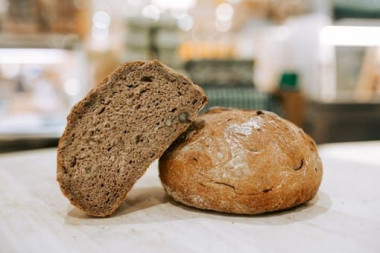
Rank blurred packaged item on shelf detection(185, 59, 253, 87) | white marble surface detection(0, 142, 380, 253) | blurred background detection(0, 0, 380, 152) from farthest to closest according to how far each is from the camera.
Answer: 1. blurred packaged item on shelf detection(185, 59, 253, 87)
2. blurred background detection(0, 0, 380, 152)
3. white marble surface detection(0, 142, 380, 253)

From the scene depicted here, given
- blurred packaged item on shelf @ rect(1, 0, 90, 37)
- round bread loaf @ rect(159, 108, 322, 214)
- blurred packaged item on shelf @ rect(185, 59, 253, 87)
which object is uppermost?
blurred packaged item on shelf @ rect(1, 0, 90, 37)

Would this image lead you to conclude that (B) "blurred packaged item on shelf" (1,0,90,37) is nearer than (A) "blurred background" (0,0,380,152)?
No

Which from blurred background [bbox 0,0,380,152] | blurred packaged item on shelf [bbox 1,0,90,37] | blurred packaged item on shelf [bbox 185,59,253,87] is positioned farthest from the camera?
blurred packaged item on shelf [bbox 185,59,253,87]

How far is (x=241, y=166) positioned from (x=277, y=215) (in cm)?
17

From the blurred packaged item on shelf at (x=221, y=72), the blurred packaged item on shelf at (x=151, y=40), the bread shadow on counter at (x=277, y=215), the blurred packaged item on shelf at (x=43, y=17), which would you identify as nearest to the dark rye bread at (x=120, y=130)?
the bread shadow on counter at (x=277, y=215)

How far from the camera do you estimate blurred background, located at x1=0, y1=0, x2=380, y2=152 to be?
3.64 m

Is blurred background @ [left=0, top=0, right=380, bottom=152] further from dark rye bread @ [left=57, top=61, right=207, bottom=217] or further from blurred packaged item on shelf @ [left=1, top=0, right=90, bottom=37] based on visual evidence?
dark rye bread @ [left=57, top=61, right=207, bottom=217]

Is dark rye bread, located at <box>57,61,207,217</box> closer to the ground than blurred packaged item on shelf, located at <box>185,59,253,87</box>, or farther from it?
farther from it

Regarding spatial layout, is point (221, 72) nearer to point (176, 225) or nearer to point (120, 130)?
point (120, 130)

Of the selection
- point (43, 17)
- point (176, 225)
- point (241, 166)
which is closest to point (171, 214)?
point (176, 225)

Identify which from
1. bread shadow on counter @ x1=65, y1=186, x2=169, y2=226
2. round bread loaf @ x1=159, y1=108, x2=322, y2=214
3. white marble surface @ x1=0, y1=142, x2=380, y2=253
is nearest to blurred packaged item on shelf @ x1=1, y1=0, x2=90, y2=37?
white marble surface @ x1=0, y1=142, x2=380, y2=253

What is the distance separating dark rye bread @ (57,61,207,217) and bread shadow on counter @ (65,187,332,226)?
43mm

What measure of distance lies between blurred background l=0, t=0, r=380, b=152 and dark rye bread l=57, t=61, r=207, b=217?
247 cm

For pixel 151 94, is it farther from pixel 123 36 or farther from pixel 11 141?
pixel 123 36
